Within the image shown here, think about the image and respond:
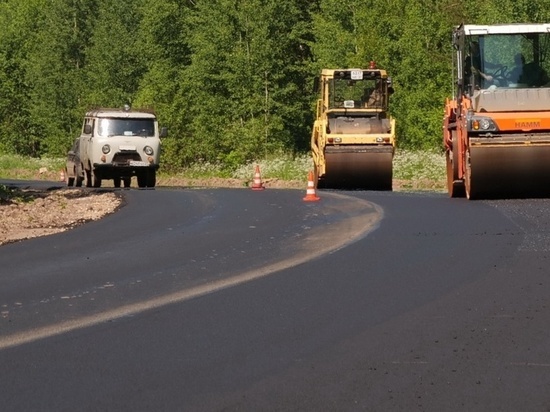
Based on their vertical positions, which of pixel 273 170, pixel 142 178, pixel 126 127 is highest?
pixel 126 127

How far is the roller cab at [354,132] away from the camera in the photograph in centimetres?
3259

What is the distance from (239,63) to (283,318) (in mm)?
61592

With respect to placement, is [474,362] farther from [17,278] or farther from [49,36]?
[49,36]

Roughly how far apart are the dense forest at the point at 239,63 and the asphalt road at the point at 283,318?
35762 mm

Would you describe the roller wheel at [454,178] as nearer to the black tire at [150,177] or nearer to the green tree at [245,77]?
the black tire at [150,177]

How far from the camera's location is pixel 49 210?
80.8 feet

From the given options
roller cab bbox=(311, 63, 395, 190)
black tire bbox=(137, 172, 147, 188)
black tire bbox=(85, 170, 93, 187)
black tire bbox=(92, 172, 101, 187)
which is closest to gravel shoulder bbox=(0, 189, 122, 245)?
roller cab bbox=(311, 63, 395, 190)

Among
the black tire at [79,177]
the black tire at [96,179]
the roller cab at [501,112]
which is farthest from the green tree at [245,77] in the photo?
the roller cab at [501,112]

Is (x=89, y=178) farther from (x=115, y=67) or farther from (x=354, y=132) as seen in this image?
(x=115, y=67)

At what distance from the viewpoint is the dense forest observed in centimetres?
6112

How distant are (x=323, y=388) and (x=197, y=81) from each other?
6737cm

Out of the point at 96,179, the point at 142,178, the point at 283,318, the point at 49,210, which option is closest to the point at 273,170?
the point at 142,178

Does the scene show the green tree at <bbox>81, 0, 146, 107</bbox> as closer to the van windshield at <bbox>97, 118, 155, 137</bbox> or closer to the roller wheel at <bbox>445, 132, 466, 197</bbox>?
the van windshield at <bbox>97, 118, 155, 137</bbox>

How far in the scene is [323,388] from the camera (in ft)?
23.3
